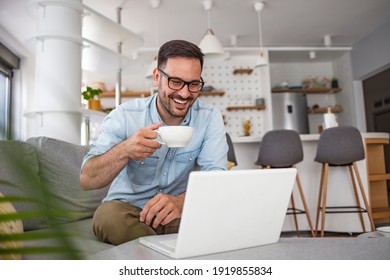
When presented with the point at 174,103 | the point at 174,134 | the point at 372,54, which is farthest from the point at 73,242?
the point at 372,54

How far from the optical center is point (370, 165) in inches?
108

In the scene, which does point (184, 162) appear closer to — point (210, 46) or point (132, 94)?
point (210, 46)

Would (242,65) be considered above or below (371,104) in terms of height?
above

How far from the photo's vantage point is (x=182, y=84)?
0.99 meters

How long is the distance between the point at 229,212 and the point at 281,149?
1.73m

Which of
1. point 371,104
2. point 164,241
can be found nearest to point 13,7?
point 164,241

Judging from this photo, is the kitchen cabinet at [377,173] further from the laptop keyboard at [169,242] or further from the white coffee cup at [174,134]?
the laptop keyboard at [169,242]

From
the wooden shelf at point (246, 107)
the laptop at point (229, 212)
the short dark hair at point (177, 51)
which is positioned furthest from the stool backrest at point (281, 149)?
the wooden shelf at point (246, 107)

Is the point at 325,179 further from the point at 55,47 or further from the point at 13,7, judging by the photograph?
the point at 13,7

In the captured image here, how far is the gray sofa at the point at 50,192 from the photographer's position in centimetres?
20

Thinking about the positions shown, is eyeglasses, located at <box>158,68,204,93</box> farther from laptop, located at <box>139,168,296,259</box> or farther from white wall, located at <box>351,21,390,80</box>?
white wall, located at <box>351,21,390,80</box>

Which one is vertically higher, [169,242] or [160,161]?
[160,161]
